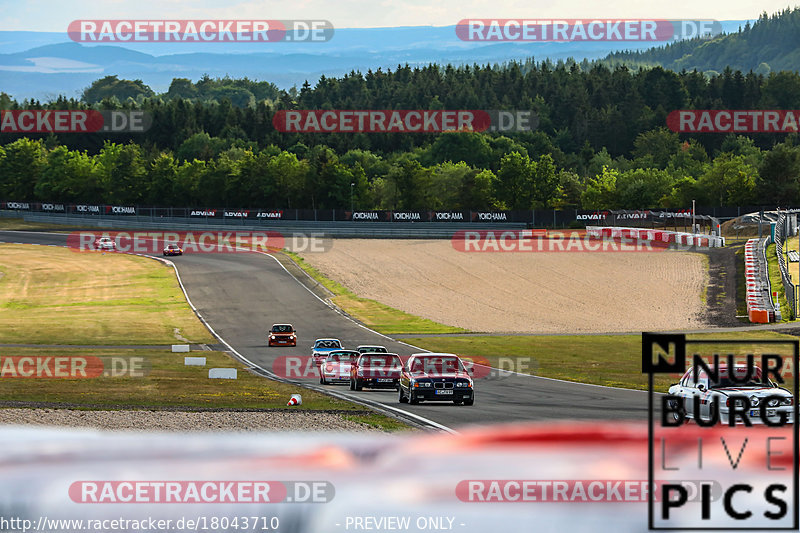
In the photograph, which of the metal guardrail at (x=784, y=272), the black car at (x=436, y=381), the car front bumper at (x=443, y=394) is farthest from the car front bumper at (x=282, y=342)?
the metal guardrail at (x=784, y=272)

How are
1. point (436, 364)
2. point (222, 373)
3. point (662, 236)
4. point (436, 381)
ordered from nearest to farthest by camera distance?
point (436, 381) < point (436, 364) < point (222, 373) < point (662, 236)

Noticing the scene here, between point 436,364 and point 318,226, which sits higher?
point 318,226

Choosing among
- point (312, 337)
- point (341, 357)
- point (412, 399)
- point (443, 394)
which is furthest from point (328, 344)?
point (443, 394)

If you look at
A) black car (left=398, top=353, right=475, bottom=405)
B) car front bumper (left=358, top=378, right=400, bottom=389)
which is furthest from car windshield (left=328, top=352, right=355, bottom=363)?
black car (left=398, top=353, right=475, bottom=405)

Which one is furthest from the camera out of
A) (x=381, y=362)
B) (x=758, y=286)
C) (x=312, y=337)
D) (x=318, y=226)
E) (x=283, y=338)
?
(x=318, y=226)

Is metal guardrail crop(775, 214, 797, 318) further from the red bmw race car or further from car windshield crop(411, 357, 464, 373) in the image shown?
car windshield crop(411, 357, 464, 373)

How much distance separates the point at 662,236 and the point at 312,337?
151ft

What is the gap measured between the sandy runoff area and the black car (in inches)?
890

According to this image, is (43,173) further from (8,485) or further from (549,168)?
(8,485)

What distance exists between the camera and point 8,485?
15.7 m

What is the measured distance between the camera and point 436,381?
25.6 metres

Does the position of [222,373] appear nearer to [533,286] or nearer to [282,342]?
[282,342]

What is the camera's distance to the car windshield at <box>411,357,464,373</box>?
2650cm

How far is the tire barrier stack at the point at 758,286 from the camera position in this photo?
46.6 meters
